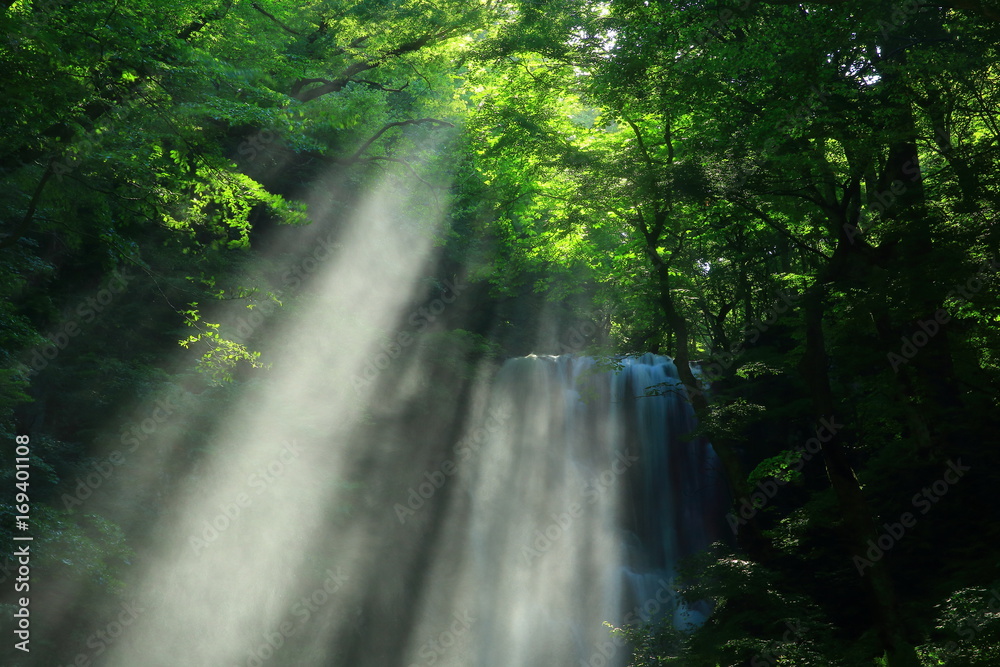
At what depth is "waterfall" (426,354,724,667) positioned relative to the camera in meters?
15.0

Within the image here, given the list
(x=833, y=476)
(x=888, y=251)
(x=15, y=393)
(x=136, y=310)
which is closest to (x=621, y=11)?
(x=888, y=251)

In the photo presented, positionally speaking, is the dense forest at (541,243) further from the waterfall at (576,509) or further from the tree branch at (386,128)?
the waterfall at (576,509)

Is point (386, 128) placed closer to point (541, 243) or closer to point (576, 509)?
point (541, 243)

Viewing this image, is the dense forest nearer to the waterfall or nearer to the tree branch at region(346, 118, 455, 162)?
the tree branch at region(346, 118, 455, 162)

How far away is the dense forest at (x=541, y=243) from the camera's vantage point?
22.5ft

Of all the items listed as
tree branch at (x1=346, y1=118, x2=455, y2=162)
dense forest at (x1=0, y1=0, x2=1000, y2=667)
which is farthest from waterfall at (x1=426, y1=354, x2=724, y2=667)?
tree branch at (x1=346, y1=118, x2=455, y2=162)

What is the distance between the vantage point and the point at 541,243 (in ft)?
42.3

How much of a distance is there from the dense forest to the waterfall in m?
1.25

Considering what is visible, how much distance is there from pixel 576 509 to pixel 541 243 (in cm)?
778

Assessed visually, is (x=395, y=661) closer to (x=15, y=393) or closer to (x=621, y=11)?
(x=15, y=393)

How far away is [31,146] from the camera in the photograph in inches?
255

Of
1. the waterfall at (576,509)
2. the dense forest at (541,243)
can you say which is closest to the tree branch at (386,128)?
the dense forest at (541,243)

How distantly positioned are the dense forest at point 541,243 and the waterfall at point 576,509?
4.09ft

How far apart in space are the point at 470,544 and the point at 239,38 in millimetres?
11917
